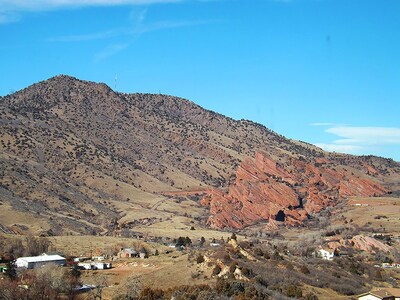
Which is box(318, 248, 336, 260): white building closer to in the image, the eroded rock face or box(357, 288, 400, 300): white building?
box(357, 288, 400, 300): white building

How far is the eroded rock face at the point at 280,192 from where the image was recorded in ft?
435

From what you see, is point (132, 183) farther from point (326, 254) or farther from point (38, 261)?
point (38, 261)

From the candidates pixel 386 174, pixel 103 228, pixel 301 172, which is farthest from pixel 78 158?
pixel 386 174

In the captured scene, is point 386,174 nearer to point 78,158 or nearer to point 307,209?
point 307,209

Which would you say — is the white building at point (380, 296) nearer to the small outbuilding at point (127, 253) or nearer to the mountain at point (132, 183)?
the small outbuilding at point (127, 253)

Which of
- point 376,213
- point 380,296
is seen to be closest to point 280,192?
point 376,213

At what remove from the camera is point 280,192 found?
140 metres

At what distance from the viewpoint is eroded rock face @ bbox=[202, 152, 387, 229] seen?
435ft

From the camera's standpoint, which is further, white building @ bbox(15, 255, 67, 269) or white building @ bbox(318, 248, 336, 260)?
white building @ bbox(318, 248, 336, 260)

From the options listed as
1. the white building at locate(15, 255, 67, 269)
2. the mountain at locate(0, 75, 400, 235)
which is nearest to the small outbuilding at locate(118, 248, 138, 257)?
the white building at locate(15, 255, 67, 269)

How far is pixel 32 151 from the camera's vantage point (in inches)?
6403

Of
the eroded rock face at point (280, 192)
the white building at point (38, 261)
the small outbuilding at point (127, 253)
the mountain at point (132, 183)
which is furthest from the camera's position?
the eroded rock face at point (280, 192)

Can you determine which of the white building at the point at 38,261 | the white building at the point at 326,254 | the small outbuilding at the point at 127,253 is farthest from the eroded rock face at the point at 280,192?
the white building at the point at 38,261

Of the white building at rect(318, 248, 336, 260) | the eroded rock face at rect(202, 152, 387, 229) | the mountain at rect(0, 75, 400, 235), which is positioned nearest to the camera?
the white building at rect(318, 248, 336, 260)
